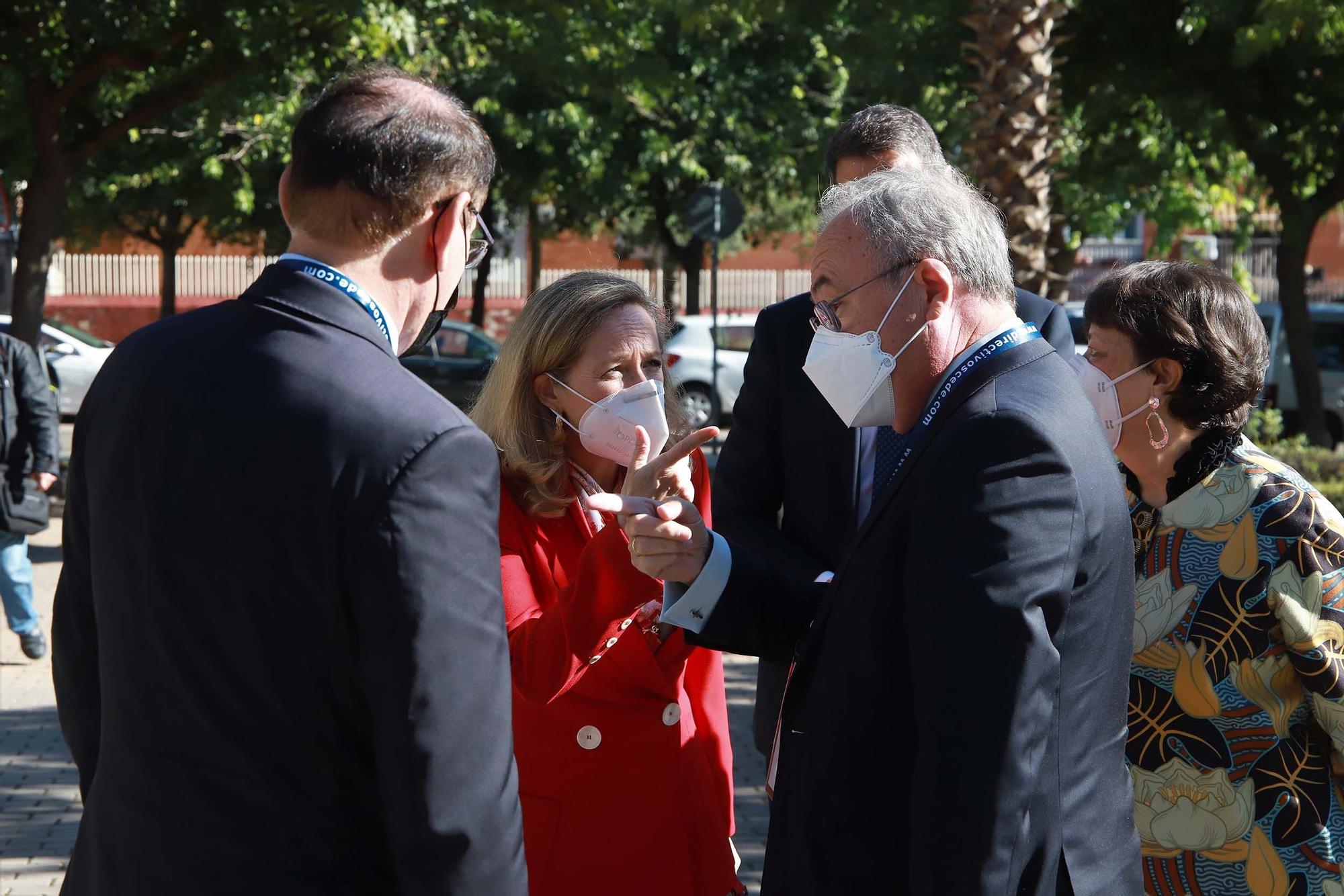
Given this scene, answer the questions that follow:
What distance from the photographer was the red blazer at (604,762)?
2.57 metres

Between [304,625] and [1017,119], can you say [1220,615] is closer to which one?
[304,625]

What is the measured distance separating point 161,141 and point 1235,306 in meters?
18.8

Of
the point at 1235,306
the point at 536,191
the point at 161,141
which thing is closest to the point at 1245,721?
the point at 1235,306

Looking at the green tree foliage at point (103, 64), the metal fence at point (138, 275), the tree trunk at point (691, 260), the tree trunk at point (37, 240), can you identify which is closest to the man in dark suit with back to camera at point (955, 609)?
the green tree foliage at point (103, 64)

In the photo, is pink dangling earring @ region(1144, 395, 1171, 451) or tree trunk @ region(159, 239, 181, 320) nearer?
pink dangling earring @ region(1144, 395, 1171, 451)

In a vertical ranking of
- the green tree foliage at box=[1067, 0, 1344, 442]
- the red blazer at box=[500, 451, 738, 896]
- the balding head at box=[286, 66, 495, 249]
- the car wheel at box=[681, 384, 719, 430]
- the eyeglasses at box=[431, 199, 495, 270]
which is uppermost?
the green tree foliage at box=[1067, 0, 1344, 442]

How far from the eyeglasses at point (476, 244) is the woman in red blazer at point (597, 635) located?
0.44 m

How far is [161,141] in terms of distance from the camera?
19469 mm

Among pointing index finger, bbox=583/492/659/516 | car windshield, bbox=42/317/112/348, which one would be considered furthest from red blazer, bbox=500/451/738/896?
car windshield, bbox=42/317/112/348

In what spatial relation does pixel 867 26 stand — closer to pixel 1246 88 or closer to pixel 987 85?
pixel 1246 88

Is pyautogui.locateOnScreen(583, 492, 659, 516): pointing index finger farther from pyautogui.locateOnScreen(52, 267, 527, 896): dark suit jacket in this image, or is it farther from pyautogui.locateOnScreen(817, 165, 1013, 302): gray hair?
pyautogui.locateOnScreen(817, 165, 1013, 302): gray hair

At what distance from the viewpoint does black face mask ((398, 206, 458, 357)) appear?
1.92 metres

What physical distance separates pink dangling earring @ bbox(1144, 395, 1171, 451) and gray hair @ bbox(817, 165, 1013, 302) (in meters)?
0.88

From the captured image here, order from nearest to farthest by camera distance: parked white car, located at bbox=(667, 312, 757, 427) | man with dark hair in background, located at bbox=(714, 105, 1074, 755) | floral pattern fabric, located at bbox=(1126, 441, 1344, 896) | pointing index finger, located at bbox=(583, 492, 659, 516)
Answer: pointing index finger, located at bbox=(583, 492, 659, 516), floral pattern fabric, located at bbox=(1126, 441, 1344, 896), man with dark hair in background, located at bbox=(714, 105, 1074, 755), parked white car, located at bbox=(667, 312, 757, 427)
